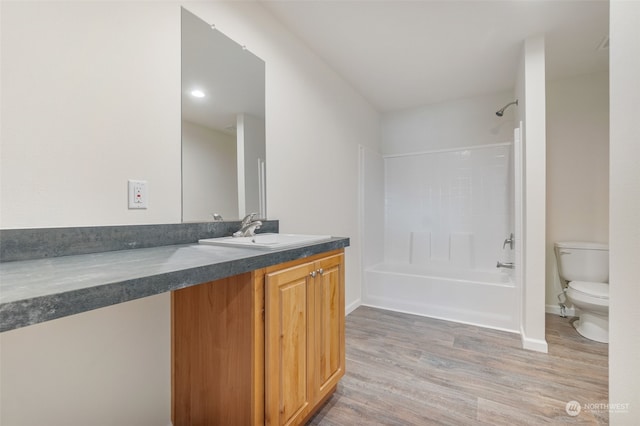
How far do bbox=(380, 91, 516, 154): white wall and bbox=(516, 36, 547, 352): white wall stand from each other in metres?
1.10

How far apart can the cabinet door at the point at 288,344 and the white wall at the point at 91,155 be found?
21.1 inches

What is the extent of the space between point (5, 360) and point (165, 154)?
873 mm

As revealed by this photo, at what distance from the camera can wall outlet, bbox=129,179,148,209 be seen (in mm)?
1171

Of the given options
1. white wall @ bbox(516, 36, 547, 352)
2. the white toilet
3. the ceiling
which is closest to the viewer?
the ceiling

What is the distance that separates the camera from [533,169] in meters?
2.11

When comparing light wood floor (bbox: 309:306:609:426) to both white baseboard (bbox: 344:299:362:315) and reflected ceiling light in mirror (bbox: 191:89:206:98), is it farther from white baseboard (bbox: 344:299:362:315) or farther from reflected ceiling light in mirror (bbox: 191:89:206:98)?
reflected ceiling light in mirror (bbox: 191:89:206:98)

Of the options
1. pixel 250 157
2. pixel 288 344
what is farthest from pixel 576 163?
pixel 288 344

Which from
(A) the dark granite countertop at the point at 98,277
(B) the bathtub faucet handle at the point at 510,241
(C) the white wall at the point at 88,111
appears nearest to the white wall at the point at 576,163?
(B) the bathtub faucet handle at the point at 510,241

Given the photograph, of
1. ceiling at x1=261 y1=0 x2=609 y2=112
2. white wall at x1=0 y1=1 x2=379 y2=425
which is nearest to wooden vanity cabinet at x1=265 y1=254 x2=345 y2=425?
white wall at x1=0 y1=1 x2=379 y2=425

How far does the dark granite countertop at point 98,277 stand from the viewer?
0.53 m

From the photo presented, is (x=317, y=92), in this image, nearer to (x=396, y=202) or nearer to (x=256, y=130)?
(x=256, y=130)

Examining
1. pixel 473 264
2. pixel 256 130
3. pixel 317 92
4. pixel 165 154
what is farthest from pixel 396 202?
pixel 165 154

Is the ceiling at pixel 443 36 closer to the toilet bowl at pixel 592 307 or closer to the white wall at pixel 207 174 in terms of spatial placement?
the white wall at pixel 207 174

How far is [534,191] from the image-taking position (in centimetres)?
211
